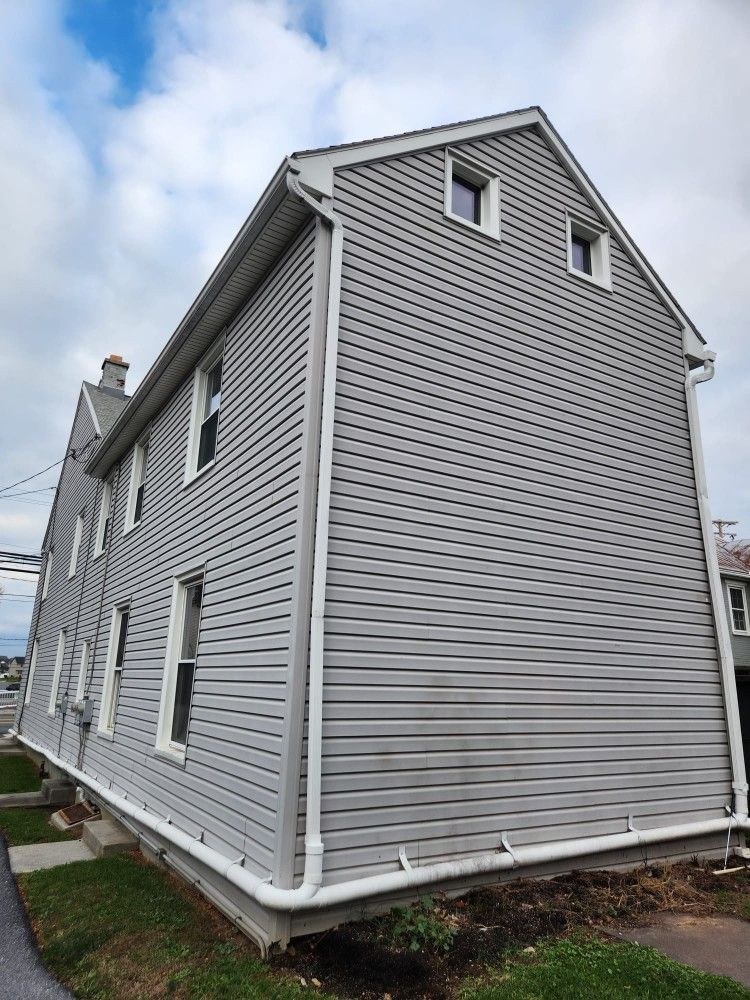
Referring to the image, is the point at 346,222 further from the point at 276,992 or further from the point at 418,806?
the point at 276,992

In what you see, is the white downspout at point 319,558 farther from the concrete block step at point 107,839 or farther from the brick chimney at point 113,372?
the brick chimney at point 113,372

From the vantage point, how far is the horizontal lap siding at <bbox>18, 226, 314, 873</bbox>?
4832 millimetres

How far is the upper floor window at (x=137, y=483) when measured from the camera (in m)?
10.2

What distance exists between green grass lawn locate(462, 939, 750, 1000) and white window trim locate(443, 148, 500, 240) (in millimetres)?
6267

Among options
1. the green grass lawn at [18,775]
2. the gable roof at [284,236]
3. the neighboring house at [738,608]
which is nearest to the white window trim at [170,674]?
the gable roof at [284,236]

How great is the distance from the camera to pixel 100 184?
9.65m

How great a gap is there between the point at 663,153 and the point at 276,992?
1068 cm

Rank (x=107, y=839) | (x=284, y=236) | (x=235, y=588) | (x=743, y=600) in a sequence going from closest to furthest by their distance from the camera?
(x=235, y=588)
(x=284, y=236)
(x=107, y=839)
(x=743, y=600)

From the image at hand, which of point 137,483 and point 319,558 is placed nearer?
point 319,558

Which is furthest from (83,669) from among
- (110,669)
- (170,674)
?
(170,674)

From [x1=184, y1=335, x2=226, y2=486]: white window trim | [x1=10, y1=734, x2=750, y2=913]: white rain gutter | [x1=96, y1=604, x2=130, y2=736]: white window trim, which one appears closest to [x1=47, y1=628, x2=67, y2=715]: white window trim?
[x1=96, y1=604, x2=130, y2=736]: white window trim

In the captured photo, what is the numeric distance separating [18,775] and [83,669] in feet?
12.6

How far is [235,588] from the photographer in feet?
19.1

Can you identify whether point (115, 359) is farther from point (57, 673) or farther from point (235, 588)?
point (235, 588)
